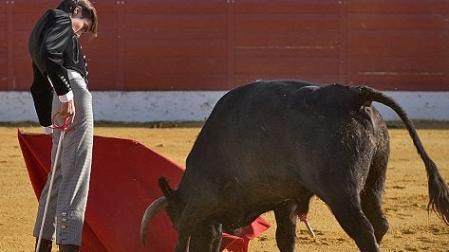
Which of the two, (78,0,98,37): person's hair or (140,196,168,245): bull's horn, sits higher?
(78,0,98,37): person's hair

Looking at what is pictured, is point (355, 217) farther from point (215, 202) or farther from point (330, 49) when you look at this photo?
point (330, 49)

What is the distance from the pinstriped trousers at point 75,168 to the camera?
395 centimetres

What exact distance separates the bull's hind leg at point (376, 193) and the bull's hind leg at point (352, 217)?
10.7 inches

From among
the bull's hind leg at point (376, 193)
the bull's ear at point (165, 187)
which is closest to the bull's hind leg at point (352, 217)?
the bull's hind leg at point (376, 193)

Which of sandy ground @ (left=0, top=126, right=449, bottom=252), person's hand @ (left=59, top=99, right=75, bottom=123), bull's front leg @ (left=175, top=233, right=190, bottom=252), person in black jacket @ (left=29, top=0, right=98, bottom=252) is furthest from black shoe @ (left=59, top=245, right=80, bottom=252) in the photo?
sandy ground @ (left=0, top=126, right=449, bottom=252)

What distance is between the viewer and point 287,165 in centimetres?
385

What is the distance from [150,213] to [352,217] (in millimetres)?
899

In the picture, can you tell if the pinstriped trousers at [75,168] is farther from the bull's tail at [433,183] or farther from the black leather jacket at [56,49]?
the bull's tail at [433,183]

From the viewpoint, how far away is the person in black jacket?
Result: 3777 mm

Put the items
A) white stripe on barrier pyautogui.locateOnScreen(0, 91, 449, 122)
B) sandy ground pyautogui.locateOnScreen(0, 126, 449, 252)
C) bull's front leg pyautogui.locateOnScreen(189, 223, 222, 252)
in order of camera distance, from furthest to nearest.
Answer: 1. white stripe on barrier pyautogui.locateOnScreen(0, 91, 449, 122)
2. sandy ground pyautogui.locateOnScreen(0, 126, 449, 252)
3. bull's front leg pyautogui.locateOnScreen(189, 223, 222, 252)

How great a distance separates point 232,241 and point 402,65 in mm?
7716

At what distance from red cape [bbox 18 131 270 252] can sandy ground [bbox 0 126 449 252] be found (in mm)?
619

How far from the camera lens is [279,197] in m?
4.05

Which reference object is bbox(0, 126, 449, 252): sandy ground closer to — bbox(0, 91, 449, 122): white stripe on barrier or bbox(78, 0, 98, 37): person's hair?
bbox(78, 0, 98, 37): person's hair
